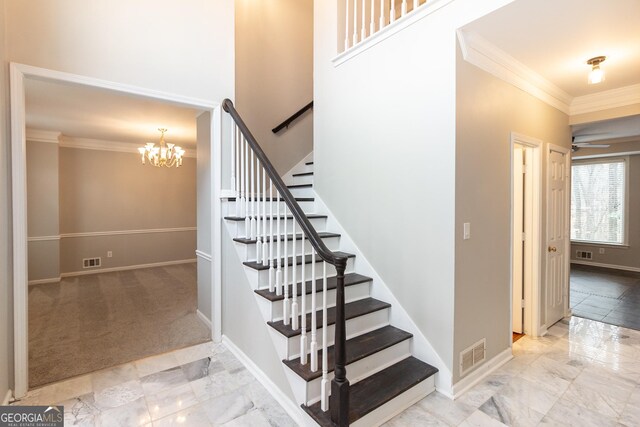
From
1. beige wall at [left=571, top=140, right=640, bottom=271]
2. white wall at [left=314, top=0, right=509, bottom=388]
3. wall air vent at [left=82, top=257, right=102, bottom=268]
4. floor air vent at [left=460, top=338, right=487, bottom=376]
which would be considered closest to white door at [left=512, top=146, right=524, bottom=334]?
floor air vent at [left=460, top=338, right=487, bottom=376]

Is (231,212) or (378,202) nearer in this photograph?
(378,202)

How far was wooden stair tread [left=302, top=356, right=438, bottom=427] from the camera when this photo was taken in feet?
5.97

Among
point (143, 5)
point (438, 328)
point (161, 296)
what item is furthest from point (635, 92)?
point (161, 296)

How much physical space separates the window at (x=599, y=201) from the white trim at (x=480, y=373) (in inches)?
218

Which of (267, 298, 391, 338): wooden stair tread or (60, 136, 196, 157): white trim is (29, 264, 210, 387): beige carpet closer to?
(267, 298, 391, 338): wooden stair tread

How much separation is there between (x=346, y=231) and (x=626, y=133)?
4992 mm

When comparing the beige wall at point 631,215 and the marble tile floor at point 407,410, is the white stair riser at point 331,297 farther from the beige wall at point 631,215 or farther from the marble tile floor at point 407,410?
the beige wall at point 631,215

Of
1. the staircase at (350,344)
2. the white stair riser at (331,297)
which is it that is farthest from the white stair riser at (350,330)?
the white stair riser at (331,297)

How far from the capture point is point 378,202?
107 inches

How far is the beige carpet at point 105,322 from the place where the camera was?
2.76 meters

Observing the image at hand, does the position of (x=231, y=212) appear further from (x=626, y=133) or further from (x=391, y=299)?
(x=626, y=133)

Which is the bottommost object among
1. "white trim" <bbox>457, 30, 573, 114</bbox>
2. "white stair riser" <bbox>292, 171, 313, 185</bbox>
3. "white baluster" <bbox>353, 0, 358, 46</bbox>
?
"white stair riser" <bbox>292, 171, 313, 185</bbox>

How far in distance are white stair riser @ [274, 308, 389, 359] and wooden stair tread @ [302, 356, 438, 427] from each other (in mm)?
318

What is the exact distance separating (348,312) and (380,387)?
57cm
